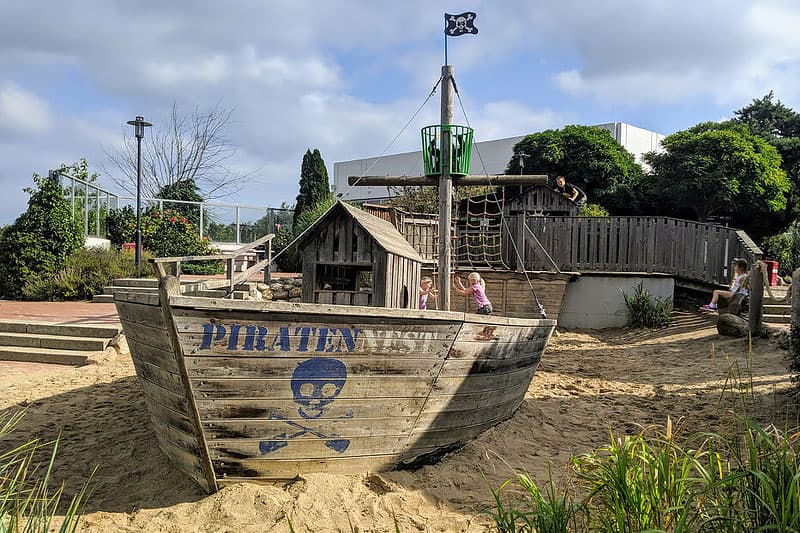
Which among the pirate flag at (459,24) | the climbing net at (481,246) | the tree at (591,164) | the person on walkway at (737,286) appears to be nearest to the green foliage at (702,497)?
the pirate flag at (459,24)

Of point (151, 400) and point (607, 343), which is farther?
point (607, 343)

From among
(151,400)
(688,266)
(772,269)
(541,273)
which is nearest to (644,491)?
(151,400)

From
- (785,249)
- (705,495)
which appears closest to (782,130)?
(785,249)

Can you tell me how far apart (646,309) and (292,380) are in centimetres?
1010

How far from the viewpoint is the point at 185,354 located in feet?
13.8

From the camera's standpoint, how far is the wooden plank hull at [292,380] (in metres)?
4.23

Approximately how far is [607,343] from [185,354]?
30.4 ft

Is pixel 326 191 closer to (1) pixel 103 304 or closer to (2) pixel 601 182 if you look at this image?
(2) pixel 601 182

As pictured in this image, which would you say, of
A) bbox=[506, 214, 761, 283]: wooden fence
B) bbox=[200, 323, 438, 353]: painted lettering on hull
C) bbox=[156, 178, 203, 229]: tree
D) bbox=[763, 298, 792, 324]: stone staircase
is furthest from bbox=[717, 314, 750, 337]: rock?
bbox=[156, 178, 203, 229]: tree

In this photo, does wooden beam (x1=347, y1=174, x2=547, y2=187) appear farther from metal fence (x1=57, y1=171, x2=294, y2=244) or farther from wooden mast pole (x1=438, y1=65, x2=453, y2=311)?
metal fence (x1=57, y1=171, x2=294, y2=244)

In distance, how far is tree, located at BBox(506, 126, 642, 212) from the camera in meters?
23.8

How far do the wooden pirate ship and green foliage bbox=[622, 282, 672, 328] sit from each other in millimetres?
7996

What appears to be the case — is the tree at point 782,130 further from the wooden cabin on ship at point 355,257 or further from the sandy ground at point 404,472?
the wooden cabin on ship at point 355,257

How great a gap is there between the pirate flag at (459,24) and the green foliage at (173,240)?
14572mm
